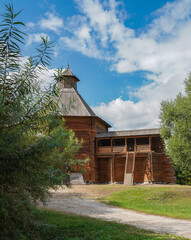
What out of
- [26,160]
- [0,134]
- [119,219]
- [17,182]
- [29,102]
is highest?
[29,102]

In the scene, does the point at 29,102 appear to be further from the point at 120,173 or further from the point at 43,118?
the point at 120,173

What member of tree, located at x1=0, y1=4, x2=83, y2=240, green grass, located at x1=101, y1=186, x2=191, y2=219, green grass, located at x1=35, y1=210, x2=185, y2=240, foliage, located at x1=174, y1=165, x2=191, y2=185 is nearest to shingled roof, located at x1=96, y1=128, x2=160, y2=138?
foliage, located at x1=174, y1=165, x2=191, y2=185

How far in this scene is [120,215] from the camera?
13312mm

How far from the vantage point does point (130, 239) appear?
7.77m

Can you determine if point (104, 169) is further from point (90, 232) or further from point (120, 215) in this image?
point (90, 232)

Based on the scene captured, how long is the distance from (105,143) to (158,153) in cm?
735

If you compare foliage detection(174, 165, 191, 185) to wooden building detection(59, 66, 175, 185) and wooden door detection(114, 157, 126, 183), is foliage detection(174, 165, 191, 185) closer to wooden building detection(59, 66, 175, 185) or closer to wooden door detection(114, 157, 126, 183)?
wooden building detection(59, 66, 175, 185)

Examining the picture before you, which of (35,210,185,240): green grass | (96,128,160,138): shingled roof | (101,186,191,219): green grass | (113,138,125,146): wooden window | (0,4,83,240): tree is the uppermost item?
(96,128,160,138): shingled roof

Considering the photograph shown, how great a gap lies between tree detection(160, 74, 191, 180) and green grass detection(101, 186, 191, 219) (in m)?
3.40

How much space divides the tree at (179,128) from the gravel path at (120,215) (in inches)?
362

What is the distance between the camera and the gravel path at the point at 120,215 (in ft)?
33.2

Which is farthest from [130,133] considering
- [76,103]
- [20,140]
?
[20,140]

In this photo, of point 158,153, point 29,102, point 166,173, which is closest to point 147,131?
point 158,153

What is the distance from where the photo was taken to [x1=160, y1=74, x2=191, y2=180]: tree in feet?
74.9
